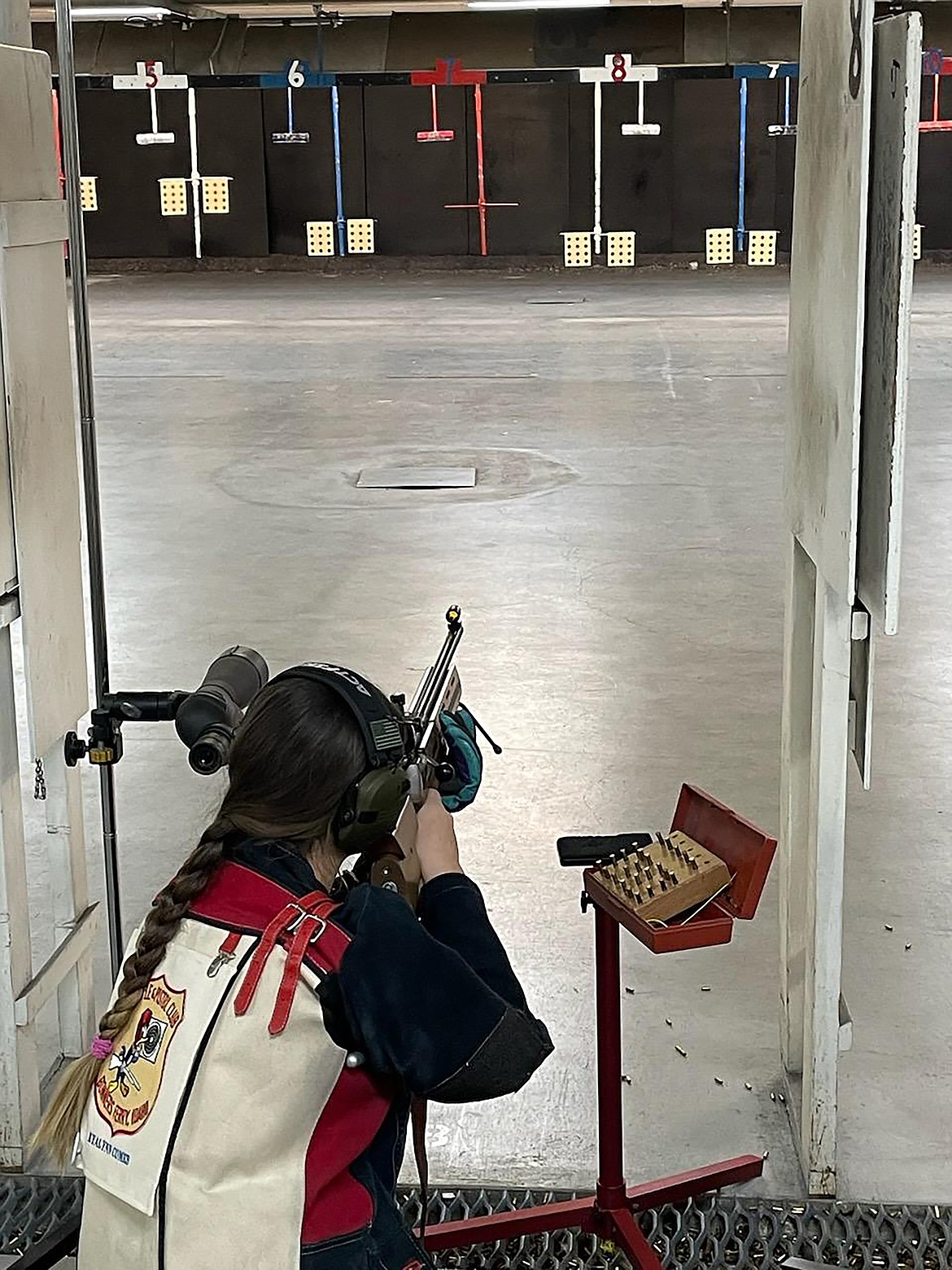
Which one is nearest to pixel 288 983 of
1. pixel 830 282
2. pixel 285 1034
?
pixel 285 1034

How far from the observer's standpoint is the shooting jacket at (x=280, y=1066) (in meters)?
1.54

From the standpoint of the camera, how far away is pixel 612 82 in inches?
690

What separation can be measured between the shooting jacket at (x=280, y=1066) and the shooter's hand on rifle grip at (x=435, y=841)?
0.62ft

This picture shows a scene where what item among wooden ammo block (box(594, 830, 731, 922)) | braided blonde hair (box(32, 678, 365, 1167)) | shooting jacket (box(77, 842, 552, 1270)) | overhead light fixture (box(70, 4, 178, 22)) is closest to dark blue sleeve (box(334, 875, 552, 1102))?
shooting jacket (box(77, 842, 552, 1270))

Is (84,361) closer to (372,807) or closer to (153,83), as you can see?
(372,807)

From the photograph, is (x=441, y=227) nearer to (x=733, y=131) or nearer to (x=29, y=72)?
(x=733, y=131)

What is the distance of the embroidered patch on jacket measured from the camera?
1580mm

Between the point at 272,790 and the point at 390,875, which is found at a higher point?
the point at 272,790

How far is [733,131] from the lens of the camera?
17828mm

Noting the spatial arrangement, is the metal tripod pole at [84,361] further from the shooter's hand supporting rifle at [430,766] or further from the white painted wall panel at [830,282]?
the white painted wall panel at [830,282]

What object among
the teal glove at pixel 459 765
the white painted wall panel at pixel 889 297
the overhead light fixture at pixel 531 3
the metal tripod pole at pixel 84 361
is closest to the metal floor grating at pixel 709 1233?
the metal tripod pole at pixel 84 361

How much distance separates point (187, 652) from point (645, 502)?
2.75m

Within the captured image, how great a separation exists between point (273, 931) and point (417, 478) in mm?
6387

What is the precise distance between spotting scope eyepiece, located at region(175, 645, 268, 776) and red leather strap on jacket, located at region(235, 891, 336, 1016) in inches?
10.0
